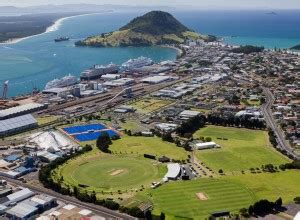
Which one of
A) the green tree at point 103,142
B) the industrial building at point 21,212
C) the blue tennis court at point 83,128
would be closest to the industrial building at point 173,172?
the green tree at point 103,142

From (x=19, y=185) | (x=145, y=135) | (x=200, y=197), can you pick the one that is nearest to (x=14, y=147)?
(x=19, y=185)

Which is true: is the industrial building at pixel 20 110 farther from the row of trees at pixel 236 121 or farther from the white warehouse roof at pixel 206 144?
the white warehouse roof at pixel 206 144

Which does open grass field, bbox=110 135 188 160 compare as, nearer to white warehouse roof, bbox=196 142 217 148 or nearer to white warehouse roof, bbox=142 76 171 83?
white warehouse roof, bbox=196 142 217 148

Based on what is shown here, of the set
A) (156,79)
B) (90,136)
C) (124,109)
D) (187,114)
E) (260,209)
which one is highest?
(156,79)

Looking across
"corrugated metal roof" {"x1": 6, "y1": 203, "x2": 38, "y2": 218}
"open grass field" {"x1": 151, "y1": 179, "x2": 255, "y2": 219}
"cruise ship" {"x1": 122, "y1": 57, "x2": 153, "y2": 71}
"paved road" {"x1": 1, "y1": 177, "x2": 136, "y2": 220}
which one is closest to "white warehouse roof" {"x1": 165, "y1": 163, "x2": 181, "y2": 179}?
"open grass field" {"x1": 151, "y1": 179, "x2": 255, "y2": 219}

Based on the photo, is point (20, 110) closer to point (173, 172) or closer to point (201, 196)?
point (173, 172)

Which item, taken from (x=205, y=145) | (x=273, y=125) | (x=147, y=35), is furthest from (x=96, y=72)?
(x=147, y=35)
